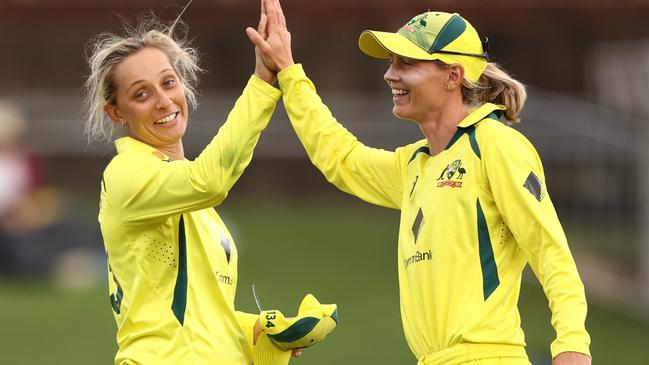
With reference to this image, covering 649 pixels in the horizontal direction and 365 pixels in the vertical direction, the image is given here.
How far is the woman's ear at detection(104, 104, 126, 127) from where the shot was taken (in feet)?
18.8

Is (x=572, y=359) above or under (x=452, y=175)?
under

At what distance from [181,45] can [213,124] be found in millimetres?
9153

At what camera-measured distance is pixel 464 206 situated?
543 centimetres

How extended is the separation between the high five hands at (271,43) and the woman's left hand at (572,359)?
4.94ft

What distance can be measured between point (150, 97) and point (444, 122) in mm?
1098

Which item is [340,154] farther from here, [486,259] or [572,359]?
[572,359]

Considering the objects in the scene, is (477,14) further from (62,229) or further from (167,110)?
(167,110)

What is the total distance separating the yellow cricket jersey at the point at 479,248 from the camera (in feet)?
17.3

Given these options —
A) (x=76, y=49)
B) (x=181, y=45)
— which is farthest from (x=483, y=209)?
(x=76, y=49)

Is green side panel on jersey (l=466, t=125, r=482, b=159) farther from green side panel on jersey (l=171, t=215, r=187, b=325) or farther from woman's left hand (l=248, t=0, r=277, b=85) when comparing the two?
green side panel on jersey (l=171, t=215, r=187, b=325)

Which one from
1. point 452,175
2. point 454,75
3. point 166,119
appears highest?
point 454,75

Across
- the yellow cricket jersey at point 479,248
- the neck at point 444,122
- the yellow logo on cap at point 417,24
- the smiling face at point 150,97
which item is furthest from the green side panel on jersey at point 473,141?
the smiling face at point 150,97

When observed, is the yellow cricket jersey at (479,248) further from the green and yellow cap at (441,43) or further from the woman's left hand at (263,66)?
the woman's left hand at (263,66)

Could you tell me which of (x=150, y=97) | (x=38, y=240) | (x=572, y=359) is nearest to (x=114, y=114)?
(x=150, y=97)
